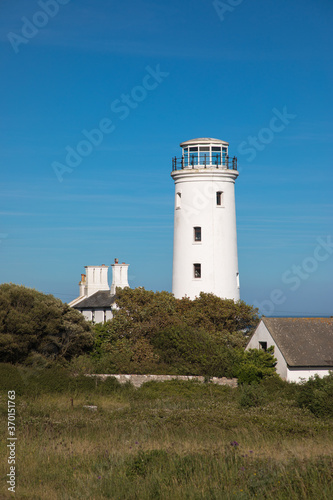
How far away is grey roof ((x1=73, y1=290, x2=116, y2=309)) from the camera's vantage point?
37.8 m

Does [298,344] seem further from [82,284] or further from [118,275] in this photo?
[82,284]

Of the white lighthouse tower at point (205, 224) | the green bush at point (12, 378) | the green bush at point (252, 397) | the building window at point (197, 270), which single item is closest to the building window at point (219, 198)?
the white lighthouse tower at point (205, 224)

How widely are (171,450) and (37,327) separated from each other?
53.6 feet

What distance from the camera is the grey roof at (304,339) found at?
2598 centimetres

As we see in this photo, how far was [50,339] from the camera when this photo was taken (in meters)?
27.5

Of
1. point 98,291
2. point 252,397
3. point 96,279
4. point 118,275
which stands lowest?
point 252,397

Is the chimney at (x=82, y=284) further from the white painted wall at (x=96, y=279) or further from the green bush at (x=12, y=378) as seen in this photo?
the green bush at (x=12, y=378)

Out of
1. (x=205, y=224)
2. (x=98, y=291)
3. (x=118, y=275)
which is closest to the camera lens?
(x=205, y=224)

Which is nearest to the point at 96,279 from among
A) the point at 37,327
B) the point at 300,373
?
the point at 37,327

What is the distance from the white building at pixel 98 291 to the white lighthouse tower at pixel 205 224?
13.3 feet

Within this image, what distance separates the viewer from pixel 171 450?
11516 mm

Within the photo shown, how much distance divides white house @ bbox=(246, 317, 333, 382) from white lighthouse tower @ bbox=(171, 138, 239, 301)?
692 centimetres

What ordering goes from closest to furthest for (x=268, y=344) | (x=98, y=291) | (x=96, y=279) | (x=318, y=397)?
(x=318, y=397) < (x=268, y=344) < (x=98, y=291) < (x=96, y=279)

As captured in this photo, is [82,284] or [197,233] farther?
[82,284]
